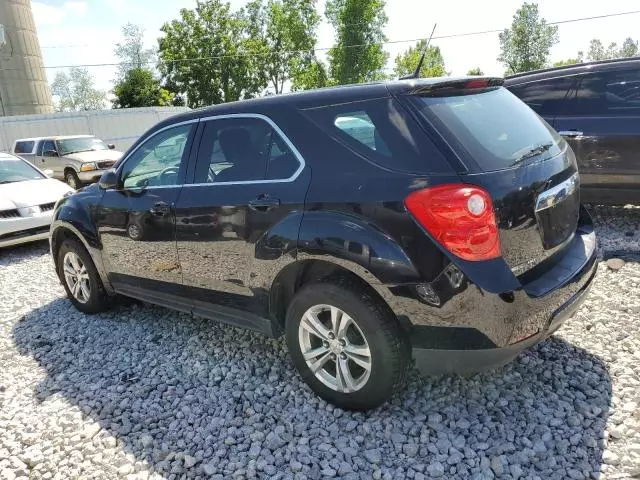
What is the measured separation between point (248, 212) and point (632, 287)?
318 centimetres

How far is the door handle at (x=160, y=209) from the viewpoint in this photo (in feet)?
11.6

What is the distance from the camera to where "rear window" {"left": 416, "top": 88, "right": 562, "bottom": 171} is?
8.02 feet

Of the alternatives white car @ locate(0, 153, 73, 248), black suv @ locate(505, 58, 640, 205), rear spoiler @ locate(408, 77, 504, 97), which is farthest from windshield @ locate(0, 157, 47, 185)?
black suv @ locate(505, 58, 640, 205)

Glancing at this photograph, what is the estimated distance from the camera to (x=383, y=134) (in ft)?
8.36

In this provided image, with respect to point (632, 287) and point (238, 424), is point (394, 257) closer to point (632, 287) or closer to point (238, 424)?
point (238, 424)

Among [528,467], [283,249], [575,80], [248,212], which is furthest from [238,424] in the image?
[575,80]

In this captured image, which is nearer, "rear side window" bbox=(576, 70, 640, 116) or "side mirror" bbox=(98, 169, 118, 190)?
"side mirror" bbox=(98, 169, 118, 190)

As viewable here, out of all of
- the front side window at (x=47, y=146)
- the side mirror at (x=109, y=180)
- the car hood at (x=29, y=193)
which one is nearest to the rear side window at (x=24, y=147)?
the front side window at (x=47, y=146)

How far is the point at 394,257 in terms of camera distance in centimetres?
240

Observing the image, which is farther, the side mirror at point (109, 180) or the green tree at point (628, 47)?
the green tree at point (628, 47)

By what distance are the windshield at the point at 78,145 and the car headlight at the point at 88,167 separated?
1219 millimetres

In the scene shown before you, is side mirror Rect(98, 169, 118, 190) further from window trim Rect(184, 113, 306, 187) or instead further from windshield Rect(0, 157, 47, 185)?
windshield Rect(0, 157, 47, 185)

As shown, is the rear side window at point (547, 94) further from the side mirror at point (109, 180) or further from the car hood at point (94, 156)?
the car hood at point (94, 156)

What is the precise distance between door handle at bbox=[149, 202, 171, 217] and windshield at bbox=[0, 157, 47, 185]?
5811mm
